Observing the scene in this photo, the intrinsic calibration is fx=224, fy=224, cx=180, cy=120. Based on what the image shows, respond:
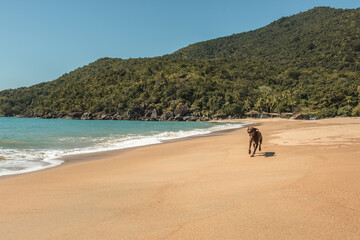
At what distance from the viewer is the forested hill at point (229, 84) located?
94125 mm

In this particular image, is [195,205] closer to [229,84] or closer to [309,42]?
[229,84]

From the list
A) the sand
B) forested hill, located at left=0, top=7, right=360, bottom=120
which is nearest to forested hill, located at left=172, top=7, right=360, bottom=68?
forested hill, located at left=0, top=7, right=360, bottom=120

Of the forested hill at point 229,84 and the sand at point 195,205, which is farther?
the forested hill at point 229,84

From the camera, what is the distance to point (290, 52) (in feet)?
515

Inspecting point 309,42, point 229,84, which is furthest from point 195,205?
point 309,42

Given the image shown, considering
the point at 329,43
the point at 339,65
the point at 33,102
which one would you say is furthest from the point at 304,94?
the point at 33,102

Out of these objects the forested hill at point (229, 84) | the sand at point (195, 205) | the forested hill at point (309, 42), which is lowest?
the sand at point (195, 205)

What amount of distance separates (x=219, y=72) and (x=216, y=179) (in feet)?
453

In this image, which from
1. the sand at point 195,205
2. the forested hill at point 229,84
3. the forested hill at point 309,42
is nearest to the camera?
the sand at point 195,205

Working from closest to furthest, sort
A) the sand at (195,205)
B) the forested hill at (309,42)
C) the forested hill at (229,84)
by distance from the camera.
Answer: the sand at (195,205), the forested hill at (229,84), the forested hill at (309,42)

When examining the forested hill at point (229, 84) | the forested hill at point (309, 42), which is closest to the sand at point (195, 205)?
the forested hill at point (229, 84)

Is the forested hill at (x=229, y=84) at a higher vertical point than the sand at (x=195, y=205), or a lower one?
higher

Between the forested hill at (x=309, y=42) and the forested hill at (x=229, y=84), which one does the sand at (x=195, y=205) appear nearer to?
the forested hill at (x=229, y=84)

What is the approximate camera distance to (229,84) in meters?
122
